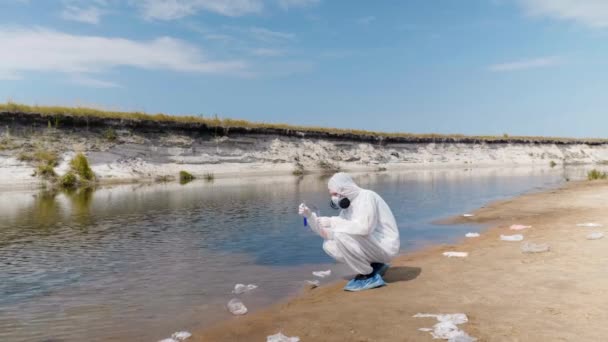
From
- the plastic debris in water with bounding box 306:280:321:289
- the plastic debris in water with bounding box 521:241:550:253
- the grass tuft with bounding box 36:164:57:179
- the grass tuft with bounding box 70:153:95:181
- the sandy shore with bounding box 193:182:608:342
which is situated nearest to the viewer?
the sandy shore with bounding box 193:182:608:342

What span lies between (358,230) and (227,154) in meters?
35.9

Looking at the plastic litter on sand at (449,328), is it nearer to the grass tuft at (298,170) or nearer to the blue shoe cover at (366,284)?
the blue shoe cover at (366,284)

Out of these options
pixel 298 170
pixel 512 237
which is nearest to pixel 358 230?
pixel 512 237

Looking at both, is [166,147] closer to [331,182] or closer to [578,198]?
[578,198]

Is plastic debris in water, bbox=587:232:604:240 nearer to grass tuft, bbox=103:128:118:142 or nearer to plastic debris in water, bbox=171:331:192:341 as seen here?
plastic debris in water, bbox=171:331:192:341

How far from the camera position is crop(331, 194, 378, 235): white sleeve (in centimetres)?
671

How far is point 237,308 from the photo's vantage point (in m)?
6.35

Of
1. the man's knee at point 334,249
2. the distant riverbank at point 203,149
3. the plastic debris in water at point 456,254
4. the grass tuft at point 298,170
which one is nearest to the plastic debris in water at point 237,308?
the man's knee at point 334,249

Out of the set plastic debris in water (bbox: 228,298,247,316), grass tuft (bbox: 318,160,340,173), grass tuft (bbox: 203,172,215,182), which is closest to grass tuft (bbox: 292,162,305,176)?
grass tuft (bbox: 318,160,340,173)

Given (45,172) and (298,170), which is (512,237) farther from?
(298,170)

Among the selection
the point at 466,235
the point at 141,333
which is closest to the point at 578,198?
the point at 466,235

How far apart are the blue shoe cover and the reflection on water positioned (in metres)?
1.03

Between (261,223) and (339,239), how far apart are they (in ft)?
25.5

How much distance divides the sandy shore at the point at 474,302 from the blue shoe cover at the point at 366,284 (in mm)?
151
